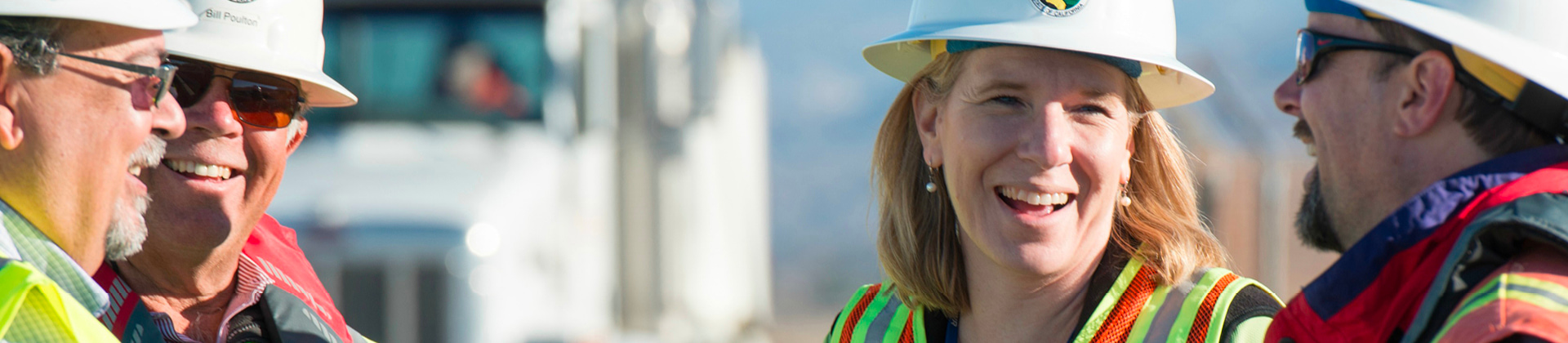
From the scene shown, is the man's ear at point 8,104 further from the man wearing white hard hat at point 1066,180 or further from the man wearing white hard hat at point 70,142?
the man wearing white hard hat at point 1066,180

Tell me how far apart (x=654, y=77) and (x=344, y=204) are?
7.53 ft

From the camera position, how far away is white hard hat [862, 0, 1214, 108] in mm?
2311

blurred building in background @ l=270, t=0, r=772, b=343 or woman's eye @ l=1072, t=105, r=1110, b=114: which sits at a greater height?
woman's eye @ l=1072, t=105, r=1110, b=114

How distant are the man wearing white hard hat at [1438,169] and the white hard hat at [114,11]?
1.82 metres

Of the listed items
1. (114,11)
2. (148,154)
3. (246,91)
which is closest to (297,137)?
(246,91)

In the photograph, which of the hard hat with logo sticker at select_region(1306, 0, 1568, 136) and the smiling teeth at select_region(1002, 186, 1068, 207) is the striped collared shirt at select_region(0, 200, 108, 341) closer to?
the smiling teeth at select_region(1002, 186, 1068, 207)

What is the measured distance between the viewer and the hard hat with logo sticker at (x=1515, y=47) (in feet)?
5.43

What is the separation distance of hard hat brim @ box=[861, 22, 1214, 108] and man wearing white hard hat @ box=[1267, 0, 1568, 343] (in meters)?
0.44

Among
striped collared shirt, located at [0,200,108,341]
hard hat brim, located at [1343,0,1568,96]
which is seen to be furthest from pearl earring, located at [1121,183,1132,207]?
striped collared shirt, located at [0,200,108,341]

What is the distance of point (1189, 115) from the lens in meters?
10.3

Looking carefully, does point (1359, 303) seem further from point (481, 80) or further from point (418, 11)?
point (418, 11)

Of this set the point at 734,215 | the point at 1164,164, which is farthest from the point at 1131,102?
the point at 734,215

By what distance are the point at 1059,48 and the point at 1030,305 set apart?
1.74ft

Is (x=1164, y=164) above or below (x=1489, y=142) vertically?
below
